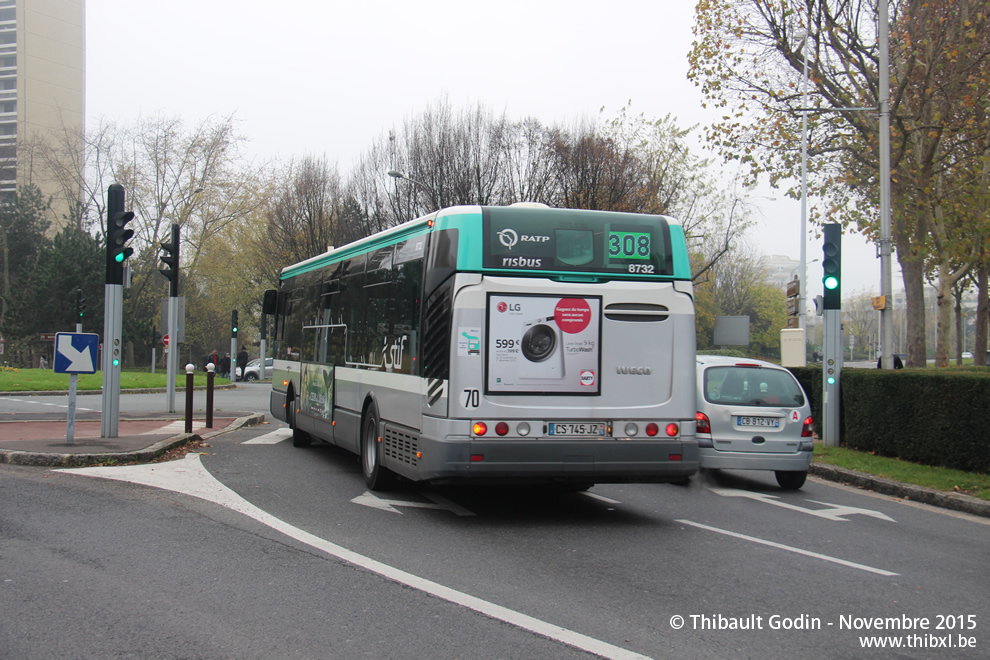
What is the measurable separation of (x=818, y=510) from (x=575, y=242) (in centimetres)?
412

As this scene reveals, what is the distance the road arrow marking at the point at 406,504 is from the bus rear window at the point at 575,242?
2.48 metres

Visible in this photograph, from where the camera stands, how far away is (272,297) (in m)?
16.4

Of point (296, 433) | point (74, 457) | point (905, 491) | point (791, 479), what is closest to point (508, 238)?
point (791, 479)

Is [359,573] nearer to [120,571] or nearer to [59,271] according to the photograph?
[120,571]

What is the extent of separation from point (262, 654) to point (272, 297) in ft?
41.5

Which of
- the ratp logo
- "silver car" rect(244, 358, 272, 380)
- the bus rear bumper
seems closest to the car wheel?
the bus rear bumper

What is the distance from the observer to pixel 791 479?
11.2 m

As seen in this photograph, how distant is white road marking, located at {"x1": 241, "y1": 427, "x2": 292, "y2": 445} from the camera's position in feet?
47.7

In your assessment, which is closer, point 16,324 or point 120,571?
point 120,571

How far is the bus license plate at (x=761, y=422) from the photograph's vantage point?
10758mm

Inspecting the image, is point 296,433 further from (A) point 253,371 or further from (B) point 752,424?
(A) point 253,371

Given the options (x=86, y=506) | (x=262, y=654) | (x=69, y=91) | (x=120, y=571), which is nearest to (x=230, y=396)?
(x=86, y=506)

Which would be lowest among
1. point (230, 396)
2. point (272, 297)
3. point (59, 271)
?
point (230, 396)

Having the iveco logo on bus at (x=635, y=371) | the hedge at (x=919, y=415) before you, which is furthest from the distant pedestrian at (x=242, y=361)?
the iveco logo on bus at (x=635, y=371)
